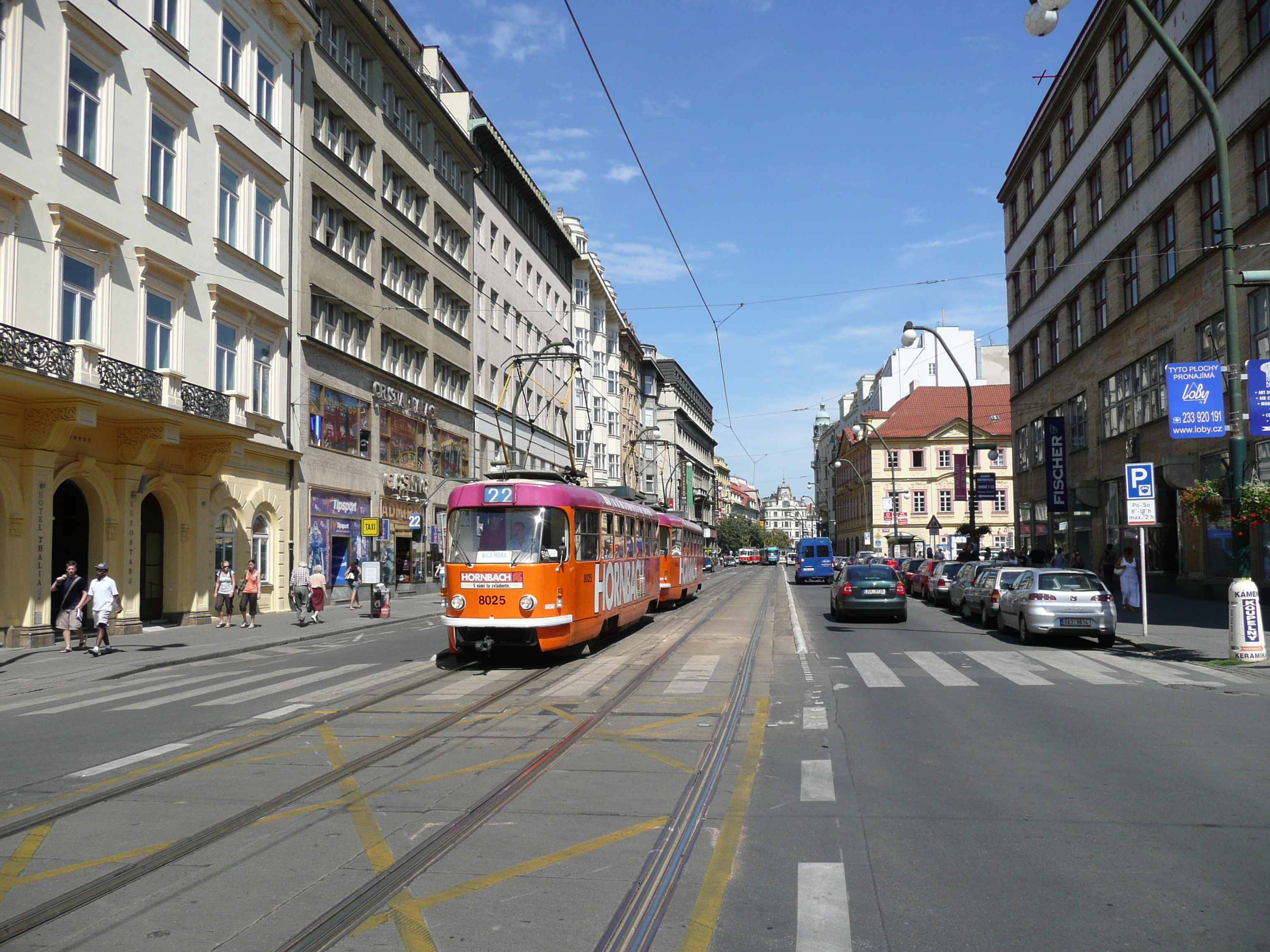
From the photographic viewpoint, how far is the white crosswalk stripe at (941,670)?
13.4 metres

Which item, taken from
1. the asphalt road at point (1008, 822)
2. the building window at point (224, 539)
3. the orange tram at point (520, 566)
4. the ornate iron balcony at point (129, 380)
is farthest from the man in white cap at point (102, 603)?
the asphalt road at point (1008, 822)

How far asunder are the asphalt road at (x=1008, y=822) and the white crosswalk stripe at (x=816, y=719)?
0.18 ft

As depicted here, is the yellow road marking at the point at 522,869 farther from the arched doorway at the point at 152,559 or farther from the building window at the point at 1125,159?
the building window at the point at 1125,159

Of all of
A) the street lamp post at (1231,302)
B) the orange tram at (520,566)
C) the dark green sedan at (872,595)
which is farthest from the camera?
the dark green sedan at (872,595)

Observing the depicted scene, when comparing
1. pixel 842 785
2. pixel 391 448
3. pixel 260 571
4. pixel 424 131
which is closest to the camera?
pixel 842 785

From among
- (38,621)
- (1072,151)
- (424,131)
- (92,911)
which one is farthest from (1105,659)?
(424,131)

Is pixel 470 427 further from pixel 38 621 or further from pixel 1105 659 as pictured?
pixel 1105 659

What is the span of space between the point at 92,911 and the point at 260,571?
1035 inches

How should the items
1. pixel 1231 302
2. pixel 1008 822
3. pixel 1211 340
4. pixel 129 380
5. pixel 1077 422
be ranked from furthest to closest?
pixel 1077 422
pixel 1211 340
pixel 129 380
pixel 1231 302
pixel 1008 822

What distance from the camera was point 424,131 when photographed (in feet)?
139

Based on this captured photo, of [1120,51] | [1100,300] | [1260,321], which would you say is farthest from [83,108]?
[1100,300]

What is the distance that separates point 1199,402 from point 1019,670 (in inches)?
215

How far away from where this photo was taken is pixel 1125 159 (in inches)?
1361

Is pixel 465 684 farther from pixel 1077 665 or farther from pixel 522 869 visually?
pixel 1077 665
